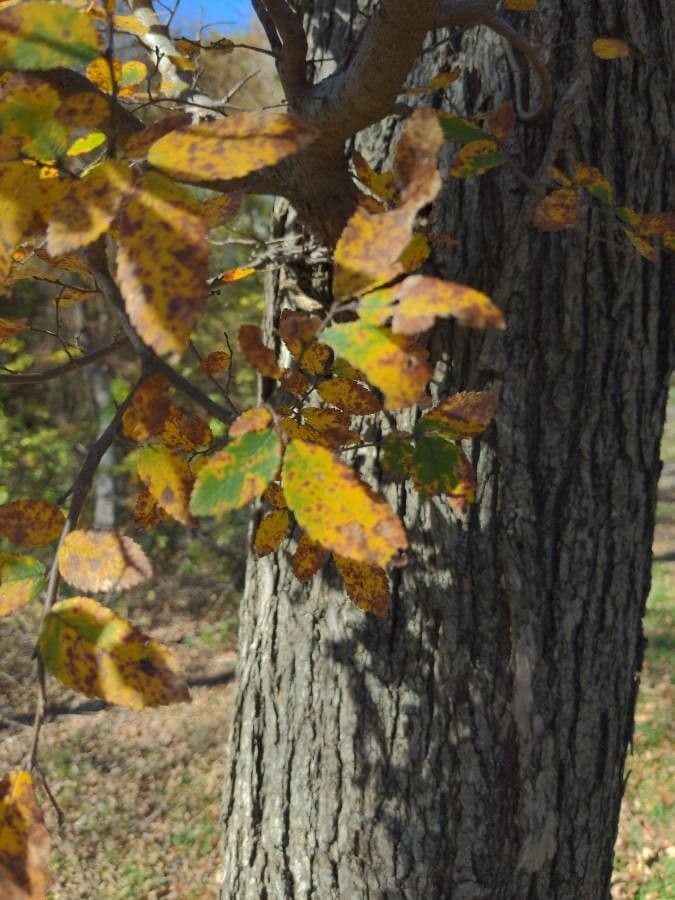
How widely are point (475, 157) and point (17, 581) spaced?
2.30 ft

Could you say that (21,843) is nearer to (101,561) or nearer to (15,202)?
(101,561)

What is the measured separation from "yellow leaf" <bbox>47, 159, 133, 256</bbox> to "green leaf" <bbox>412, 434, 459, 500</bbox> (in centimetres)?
37

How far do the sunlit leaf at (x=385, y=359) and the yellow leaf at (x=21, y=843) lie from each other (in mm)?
429

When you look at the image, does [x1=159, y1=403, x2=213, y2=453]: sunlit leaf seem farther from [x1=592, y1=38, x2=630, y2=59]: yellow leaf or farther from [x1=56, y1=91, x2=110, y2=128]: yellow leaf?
[x1=592, y1=38, x2=630, y2=59]: yellow leaf

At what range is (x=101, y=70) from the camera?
39.7 inches

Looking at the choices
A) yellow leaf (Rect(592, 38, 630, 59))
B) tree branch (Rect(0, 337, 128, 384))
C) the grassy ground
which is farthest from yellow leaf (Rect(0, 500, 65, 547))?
the grassy ground

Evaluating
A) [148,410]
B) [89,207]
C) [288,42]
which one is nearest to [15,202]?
[89,207]

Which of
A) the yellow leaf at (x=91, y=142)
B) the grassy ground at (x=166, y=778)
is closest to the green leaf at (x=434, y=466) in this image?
the yellow leaf at (x=91, y=142)

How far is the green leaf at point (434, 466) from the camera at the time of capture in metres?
0.76

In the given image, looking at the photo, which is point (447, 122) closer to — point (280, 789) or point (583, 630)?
point (583, 630)

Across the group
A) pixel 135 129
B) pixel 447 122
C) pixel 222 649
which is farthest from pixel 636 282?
pixel 222 649

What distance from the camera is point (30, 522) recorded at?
728 millimetres

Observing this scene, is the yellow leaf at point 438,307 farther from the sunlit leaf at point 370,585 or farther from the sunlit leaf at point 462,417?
the sunlit leaf at point 370,585

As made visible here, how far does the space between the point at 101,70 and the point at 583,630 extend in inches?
45.3
